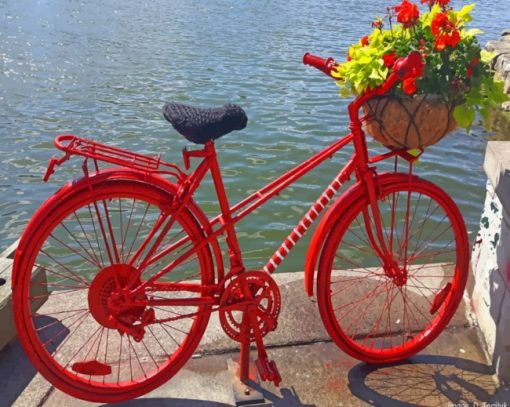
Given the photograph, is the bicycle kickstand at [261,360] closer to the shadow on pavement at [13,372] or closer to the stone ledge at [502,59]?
the shadow on pavement at [13,372]

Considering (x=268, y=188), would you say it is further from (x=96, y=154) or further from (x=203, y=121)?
(x=96, y=154)

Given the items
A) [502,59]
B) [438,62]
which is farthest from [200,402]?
[502,59]

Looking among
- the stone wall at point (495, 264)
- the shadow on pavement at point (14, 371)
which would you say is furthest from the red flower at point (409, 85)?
the shadow on pavement at point (14, 371)

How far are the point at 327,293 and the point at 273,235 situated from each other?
2.90 m

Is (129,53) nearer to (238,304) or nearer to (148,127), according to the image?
(148,127)

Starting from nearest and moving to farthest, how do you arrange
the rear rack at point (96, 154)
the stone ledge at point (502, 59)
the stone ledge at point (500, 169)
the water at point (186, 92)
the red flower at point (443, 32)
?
the rear rack at point (96, 154) < the red flower at point (443, 32) < the stone ledge at point (500, 169) < the water at point (186, 92) < the stone ledge at point (502, 59)

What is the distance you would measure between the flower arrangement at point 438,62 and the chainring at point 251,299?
103cm

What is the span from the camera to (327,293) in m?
3.23

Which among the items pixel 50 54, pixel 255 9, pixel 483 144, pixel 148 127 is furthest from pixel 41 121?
pixel 255 9

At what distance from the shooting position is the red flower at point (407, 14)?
2.90 meters

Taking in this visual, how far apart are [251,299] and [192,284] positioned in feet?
1.03

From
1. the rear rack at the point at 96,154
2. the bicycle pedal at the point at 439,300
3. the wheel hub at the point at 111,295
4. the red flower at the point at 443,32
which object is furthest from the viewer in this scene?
the bicycle pedal at the point at 439,300

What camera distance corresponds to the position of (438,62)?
112 inches

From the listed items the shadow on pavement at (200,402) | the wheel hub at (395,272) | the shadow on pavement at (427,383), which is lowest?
the shadow on pavement at (427,383)
